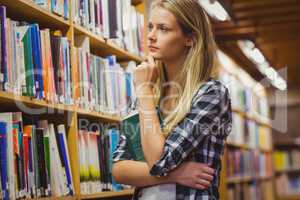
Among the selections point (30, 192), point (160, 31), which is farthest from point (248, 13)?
point (30, 192)

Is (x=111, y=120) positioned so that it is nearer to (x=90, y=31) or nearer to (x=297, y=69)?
(x=90, y=31)

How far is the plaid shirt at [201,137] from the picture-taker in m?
1.72

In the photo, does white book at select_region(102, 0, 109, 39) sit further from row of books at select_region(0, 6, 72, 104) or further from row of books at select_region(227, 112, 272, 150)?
row of books at select_region(227, 112, 272, 150)

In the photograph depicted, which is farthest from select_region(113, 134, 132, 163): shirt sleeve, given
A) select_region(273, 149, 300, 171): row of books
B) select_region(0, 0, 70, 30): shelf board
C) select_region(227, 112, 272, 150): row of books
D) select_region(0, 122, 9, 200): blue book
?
select_region(273, 149, 300, 171): row of books

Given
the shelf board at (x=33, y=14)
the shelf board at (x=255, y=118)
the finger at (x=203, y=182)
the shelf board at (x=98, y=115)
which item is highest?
the shelf board at (x=33, y=14)

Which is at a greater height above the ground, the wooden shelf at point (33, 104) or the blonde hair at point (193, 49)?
the blonde hair at point (193, 49)

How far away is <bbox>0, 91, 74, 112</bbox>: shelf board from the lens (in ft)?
6.26

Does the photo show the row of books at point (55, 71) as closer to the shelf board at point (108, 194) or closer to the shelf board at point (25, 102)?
the shelf board at point (25, 102)

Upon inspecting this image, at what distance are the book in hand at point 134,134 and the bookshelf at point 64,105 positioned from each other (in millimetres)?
398

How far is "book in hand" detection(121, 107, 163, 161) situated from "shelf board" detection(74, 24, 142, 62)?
2.39 feet

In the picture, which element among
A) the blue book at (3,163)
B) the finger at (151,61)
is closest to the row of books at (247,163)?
the finger at (151,61)

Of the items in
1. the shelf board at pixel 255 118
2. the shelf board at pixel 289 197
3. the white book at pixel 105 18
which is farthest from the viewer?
the shelf board at pixel 289 197

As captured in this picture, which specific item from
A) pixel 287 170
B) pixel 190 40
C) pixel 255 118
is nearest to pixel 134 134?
pixel 190 40

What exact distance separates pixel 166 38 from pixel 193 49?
0.38 feet
